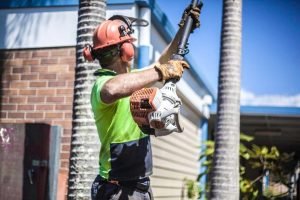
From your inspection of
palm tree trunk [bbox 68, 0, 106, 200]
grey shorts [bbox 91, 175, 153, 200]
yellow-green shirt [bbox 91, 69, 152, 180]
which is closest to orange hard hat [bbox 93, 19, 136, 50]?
yellow-green shirt [bbox 91, 69, 152, 180]

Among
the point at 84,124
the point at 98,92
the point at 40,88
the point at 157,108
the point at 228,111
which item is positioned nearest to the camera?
the point at 157,108

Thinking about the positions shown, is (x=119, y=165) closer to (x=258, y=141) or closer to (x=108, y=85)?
(x=108, y=85)

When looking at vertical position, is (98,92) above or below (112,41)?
below

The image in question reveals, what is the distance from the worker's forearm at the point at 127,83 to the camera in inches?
98.0

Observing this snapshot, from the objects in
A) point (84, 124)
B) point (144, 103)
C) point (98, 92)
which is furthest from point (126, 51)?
point (84, 124)

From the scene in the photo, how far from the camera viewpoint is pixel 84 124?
4023 mm

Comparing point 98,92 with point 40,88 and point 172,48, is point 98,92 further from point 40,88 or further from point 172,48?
point 40,88

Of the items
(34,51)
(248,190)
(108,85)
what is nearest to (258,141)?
(248,190)

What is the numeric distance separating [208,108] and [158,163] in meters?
5.01

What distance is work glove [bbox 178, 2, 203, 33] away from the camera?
307 cm

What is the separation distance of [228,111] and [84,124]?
2.38 metres

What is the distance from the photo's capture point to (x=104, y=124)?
2.84 m

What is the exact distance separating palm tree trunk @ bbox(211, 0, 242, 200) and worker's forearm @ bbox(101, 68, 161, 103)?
3.44m

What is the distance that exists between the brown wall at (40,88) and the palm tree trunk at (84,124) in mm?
1736
